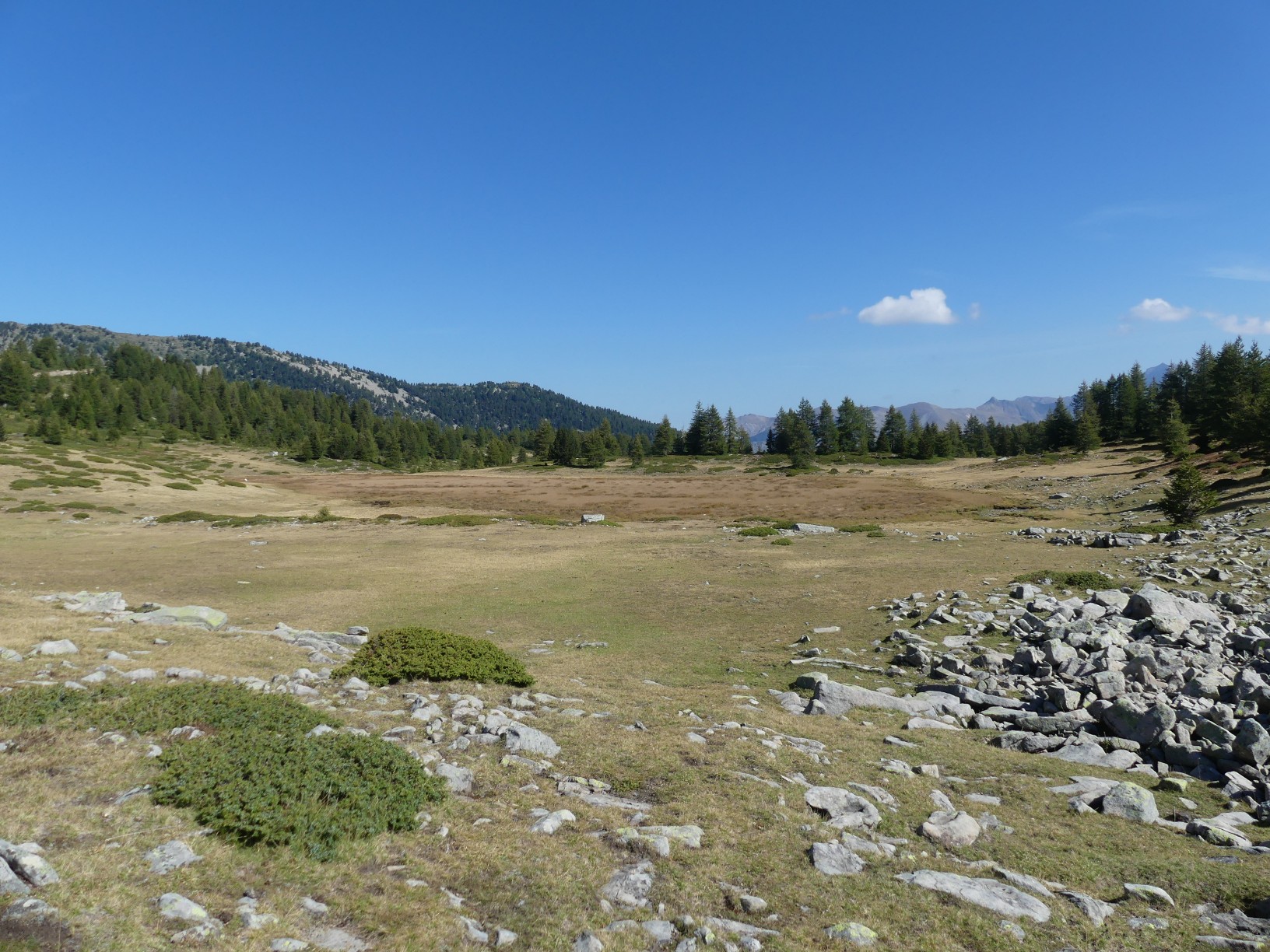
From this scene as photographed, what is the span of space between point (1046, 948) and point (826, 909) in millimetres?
1865

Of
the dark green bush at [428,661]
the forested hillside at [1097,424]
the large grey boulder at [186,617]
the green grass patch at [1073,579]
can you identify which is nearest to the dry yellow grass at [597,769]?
the dark green bush at [428,661]

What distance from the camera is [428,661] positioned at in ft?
42.8

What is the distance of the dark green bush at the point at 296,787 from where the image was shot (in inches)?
243

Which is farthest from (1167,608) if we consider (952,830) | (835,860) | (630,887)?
(630,887)

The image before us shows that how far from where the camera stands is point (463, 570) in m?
30.9

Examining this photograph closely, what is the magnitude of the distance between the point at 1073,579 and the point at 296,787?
2495 cm

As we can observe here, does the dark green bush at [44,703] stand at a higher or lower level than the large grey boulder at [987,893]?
higher

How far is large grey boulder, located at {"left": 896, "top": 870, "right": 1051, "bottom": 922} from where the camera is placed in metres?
6.16

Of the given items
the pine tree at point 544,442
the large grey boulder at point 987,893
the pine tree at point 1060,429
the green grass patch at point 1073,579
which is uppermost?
the pine tree at point 1060,429

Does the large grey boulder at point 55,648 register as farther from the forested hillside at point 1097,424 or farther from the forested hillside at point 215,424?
the forested hillside at point 215,424

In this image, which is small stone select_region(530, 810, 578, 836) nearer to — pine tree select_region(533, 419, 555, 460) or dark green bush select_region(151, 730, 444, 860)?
dark green bush select_region(151, 730, 444, 860)

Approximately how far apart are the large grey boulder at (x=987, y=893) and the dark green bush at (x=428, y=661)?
8.44 m

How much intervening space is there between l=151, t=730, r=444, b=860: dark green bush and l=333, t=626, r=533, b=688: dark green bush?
446cm

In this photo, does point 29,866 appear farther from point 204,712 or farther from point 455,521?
point 455,521
